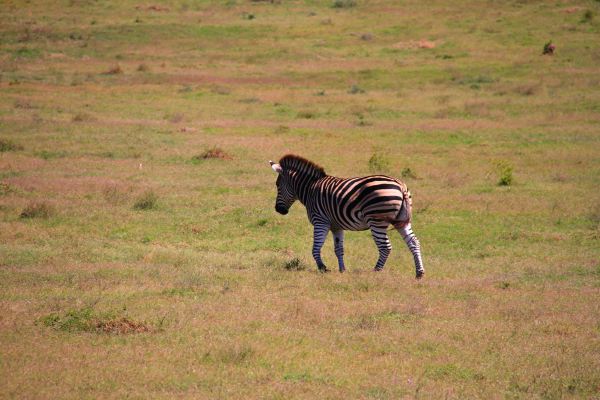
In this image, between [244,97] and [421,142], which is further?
[244,97]

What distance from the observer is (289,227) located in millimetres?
17203

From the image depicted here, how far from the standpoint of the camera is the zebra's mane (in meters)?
14.4

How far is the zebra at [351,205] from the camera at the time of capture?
42.7 ft

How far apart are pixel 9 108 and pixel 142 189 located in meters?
13.1

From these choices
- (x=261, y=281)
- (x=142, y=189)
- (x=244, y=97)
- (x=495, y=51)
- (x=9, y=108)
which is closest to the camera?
(x=261, y=281)

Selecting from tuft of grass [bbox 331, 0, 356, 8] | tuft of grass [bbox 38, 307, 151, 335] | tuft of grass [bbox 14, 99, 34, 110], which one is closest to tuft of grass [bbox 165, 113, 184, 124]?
tuft of grass [bbox 14, 99, 34, 110]

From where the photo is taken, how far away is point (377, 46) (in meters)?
49.2

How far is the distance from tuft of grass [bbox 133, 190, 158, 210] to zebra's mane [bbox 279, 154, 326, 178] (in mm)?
4557

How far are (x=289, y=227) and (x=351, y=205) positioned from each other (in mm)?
4056

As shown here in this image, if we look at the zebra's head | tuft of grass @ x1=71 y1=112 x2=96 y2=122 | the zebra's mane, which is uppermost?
the zebra's mane

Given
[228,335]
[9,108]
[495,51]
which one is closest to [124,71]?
[9,108]

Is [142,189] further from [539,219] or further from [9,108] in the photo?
[9,108]

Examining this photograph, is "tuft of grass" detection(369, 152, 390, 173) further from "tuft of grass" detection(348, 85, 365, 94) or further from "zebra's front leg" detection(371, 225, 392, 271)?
"tuft of grass" detection(348, 85, 365, 94)

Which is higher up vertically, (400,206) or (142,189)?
(400,206)
